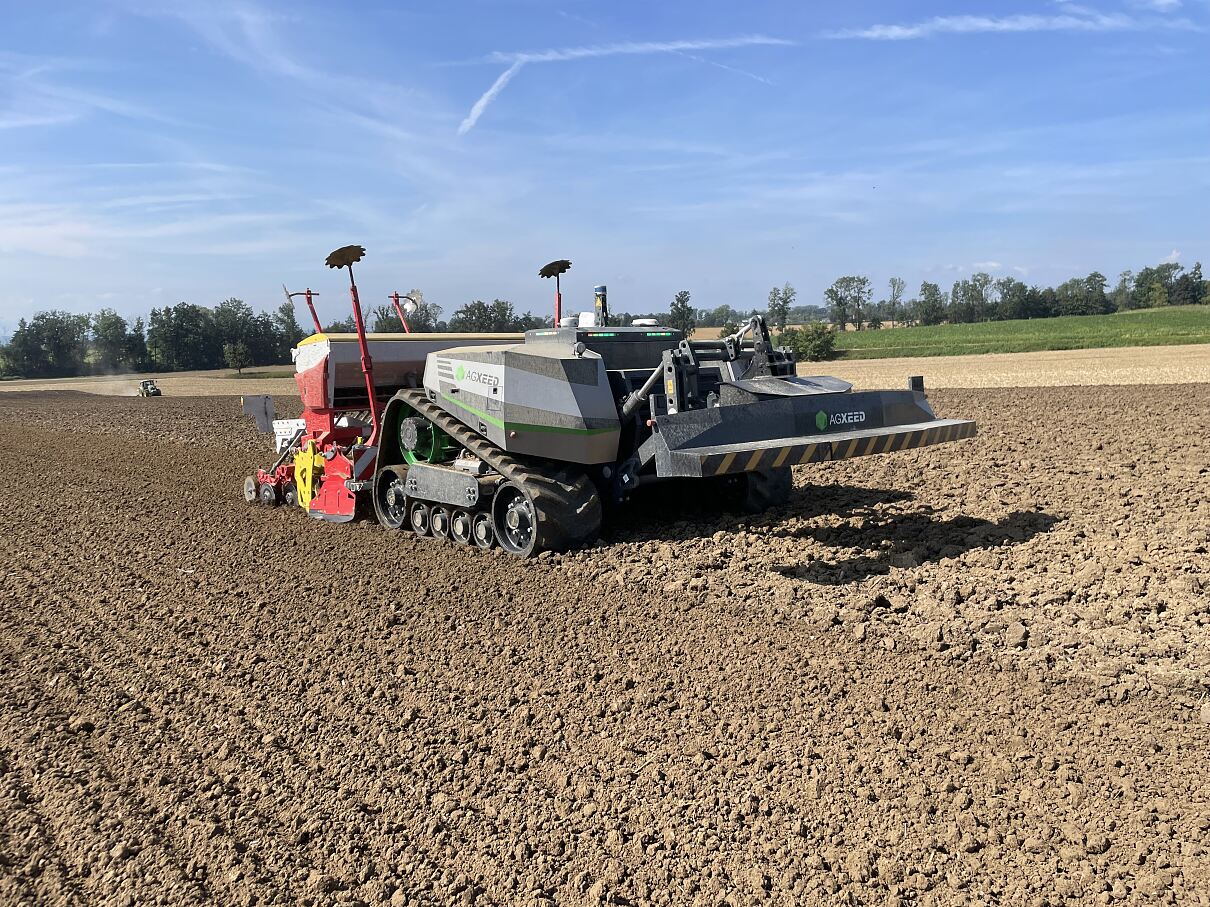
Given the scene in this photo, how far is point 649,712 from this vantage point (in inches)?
172

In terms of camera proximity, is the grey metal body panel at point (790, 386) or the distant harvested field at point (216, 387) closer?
the grey metal body panel at point (790, 386)

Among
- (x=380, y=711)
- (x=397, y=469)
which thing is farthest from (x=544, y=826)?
(x=397, y=469)

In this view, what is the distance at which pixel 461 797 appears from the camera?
3699 millimetres

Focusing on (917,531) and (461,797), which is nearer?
(461,797)

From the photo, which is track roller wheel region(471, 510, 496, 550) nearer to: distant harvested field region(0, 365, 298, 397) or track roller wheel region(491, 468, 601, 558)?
track roller wheel region(491, 468, 601, 558)

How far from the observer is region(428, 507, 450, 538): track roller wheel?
7.92m

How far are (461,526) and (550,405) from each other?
1525mm

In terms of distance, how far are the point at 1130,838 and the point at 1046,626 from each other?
6.32 ft

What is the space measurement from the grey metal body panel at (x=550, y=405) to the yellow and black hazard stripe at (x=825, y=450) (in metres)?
1.25

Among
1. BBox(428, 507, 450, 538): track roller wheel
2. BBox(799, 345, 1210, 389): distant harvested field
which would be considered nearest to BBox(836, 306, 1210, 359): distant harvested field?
BBox(799, 345, 1210, 389): distant harvested field

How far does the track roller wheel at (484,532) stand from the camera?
7461 millimetres

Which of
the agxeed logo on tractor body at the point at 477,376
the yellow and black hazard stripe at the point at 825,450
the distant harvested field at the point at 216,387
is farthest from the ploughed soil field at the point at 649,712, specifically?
the distant harvested field at the point at 216,387

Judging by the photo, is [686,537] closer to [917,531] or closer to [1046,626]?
[917,531]

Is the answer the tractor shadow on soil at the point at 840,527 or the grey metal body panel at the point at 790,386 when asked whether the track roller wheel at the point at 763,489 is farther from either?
the grey metal body panel at the point at 790,386
